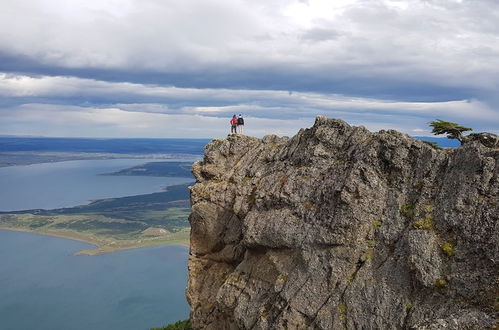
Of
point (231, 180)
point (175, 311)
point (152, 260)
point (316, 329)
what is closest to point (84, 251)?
point (152, 260)

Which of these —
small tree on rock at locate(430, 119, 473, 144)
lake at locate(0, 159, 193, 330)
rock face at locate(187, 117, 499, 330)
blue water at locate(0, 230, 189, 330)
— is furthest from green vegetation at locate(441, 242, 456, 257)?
lake at locate(0, 159, 193, 330)

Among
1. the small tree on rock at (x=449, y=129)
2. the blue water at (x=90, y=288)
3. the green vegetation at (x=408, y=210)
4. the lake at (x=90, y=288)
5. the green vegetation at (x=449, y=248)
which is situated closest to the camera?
the green vegetation at (x=449, y=248)

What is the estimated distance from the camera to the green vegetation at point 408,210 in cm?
2408

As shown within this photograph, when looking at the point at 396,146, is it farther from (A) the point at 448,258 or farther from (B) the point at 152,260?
(B) the point at 152,260

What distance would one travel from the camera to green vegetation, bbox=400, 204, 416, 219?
24078 millimetres

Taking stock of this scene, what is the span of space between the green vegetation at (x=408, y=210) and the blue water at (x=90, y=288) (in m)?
104

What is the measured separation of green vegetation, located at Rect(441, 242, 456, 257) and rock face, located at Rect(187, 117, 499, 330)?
50mm

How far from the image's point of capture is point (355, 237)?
24.7 metres

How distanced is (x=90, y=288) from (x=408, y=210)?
136090mm

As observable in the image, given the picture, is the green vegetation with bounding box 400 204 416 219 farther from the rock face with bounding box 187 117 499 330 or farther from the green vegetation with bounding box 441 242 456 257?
the green vegetation with bounding box 441 242 456 257

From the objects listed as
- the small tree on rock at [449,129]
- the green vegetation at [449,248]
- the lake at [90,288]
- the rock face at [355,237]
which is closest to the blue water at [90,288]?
the lake at [90,288]

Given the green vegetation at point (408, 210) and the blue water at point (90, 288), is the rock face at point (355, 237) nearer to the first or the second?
the green vegetation at point (408, 210)

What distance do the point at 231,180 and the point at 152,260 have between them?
145 m

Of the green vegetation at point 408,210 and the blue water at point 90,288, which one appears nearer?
the green vegetation at point 408,210
